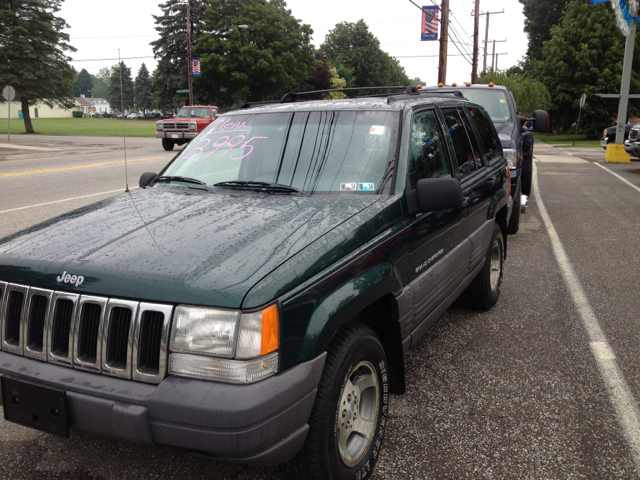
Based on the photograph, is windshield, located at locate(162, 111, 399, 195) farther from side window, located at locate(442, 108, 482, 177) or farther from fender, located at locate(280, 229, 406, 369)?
side window, located at locate(442, 108, 482, 177)

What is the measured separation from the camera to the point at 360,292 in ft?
8.24

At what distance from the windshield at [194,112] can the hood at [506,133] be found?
2188cm

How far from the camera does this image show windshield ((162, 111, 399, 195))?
3262 millimetres

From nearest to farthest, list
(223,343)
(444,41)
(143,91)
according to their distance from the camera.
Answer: (223,343) → (444,41) → (143,91)

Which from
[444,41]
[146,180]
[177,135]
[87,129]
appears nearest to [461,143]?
[146,180]

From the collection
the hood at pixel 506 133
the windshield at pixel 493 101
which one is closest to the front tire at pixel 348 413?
the hood at pixel 506 133

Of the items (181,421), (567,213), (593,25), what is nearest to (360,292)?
(181,421)

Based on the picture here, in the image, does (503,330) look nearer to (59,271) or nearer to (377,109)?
(377,109)

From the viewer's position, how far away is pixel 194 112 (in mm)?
29328

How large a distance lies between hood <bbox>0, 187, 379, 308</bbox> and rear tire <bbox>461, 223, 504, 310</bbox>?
7.26ft

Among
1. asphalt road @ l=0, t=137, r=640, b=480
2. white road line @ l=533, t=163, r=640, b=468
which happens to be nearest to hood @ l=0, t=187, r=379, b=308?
asphalt road @ l=0, t=137, r=640, b=480

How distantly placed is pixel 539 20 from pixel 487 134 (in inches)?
2273

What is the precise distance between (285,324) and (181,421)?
0.50 meters

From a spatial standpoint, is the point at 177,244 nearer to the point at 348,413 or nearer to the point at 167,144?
the point at 348,413
